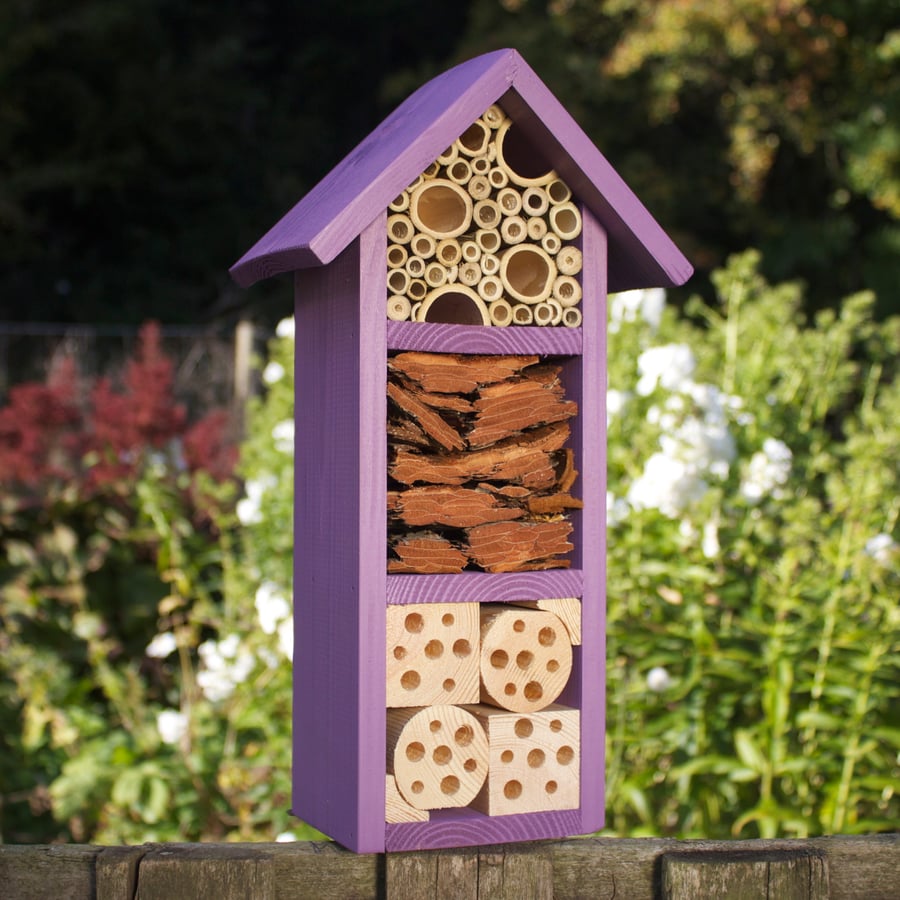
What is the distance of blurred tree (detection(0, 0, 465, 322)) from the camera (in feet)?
44.9

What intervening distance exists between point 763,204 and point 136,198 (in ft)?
23.1

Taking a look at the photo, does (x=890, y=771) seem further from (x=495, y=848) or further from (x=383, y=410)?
(x=383, y=410)

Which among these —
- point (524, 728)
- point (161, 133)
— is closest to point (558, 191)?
point (524, 728)

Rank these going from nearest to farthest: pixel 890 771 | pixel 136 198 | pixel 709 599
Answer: pixel 890 771
pixel 709 599
pixel 136 198

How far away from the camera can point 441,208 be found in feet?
6.53

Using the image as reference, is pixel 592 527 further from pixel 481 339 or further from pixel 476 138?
pixel 476 138

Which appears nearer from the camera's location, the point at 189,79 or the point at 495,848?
the point at 495,848

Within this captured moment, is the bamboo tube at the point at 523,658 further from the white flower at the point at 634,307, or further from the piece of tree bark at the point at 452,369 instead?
the white flower at the point at 634,307

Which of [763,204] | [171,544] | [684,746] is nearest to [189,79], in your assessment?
[763,204]

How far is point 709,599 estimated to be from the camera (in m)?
3.34

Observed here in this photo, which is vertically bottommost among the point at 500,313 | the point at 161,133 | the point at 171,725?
the point at 171,725

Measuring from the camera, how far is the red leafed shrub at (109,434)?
5.20 meters

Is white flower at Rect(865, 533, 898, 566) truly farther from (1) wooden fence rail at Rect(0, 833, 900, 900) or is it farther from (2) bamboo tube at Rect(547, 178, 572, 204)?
(2) bamboo tube at Rect(547, 178, 572, 204)

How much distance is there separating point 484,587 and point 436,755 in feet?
0.83
